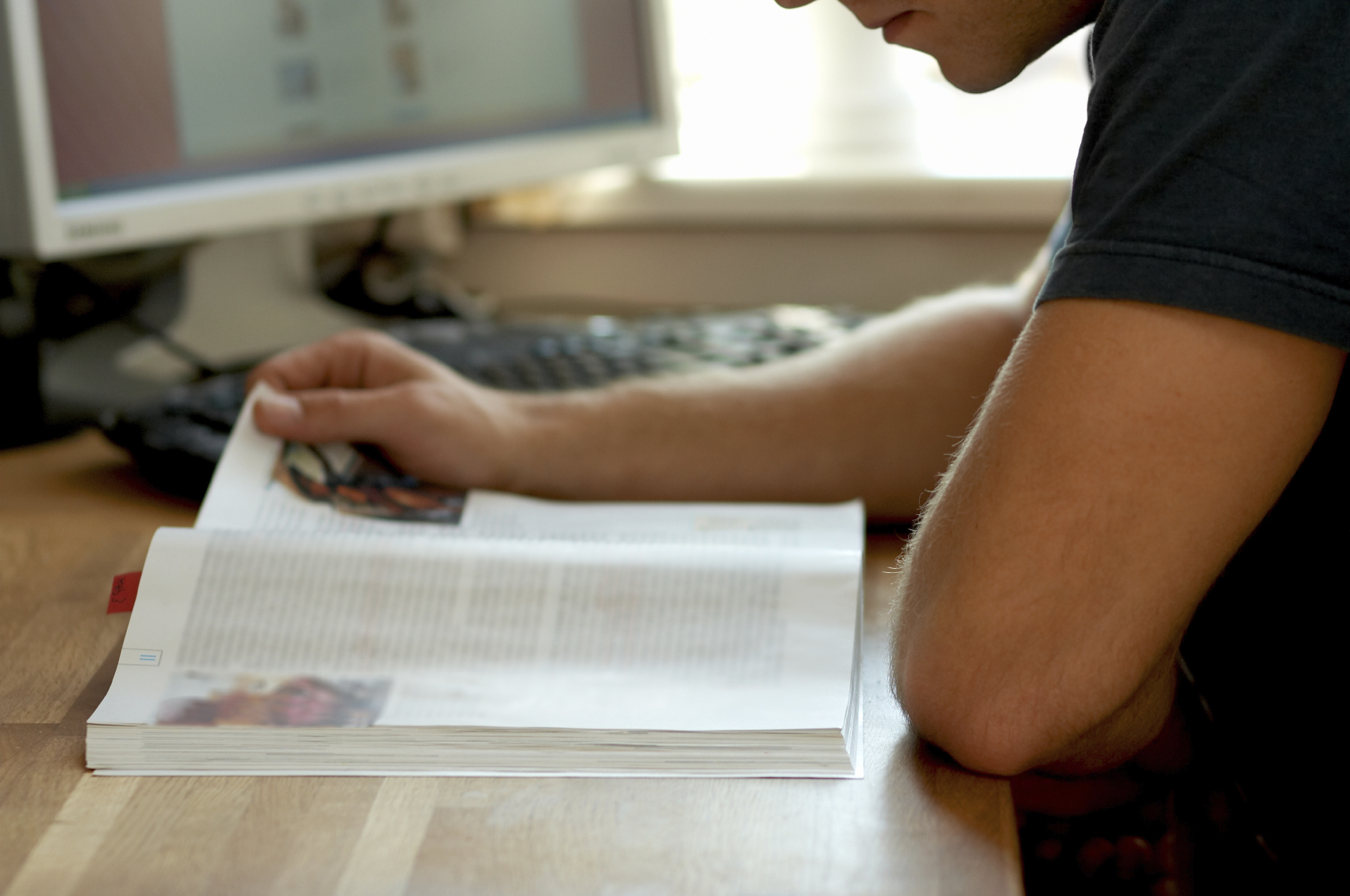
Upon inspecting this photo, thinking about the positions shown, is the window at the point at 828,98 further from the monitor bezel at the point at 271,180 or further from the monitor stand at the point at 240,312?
the monitor stand at the point at 240,312

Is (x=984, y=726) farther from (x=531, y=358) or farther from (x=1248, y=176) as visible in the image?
(x=531, y=358)

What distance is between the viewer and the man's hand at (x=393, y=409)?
775 mm

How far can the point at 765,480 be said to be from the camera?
0.84 m

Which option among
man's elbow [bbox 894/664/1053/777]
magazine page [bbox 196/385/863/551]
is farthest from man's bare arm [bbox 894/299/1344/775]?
magazine page [bbox 196/385/863/551]

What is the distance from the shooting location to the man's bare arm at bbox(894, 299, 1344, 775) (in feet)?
1.63

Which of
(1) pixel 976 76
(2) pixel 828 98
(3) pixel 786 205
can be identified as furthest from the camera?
(2) pixel 828 98

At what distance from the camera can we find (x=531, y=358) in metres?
0.99

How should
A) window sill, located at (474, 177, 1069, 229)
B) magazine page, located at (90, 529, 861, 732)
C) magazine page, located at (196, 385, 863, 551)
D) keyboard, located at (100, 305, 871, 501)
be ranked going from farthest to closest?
window sill, located at (474, 177, 1069, 229) → keyboard, located at (100, 305, 871, 501) → magazine page, located at (196, 385, 863, 551) → magazine page, located at (90, 529, 861, 732)

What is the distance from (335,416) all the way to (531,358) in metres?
0.24

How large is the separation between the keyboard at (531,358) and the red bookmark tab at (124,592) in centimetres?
16

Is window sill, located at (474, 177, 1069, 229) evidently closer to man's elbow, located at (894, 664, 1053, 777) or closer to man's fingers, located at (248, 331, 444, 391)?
man's fingers, located at (248, 331, 444, 391)

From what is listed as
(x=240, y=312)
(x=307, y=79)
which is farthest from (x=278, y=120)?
(x=240, y=312)

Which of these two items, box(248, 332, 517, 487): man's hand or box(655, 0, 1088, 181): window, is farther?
box(655, 0, 1088, 181): window

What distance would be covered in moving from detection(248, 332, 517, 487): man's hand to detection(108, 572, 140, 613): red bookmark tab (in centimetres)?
15
